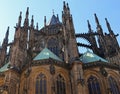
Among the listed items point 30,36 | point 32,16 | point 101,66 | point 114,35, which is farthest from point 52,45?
point 101,66

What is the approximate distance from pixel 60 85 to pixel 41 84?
5.75 ft

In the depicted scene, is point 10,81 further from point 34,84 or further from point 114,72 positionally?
point 114,72

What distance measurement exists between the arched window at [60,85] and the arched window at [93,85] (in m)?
2.53

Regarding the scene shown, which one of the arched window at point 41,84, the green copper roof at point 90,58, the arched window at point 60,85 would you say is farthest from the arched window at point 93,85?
the arched window at point 41,84

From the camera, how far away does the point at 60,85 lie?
62.4 ft

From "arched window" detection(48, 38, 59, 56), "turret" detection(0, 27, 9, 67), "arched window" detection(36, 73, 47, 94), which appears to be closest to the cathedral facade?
"arched window" detection(36, 73, 47, 94)

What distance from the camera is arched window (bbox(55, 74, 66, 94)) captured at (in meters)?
18.6

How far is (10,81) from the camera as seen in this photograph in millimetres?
19453

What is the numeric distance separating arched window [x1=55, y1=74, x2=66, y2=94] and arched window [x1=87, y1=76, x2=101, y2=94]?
2531mm

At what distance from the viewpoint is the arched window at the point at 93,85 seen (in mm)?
19375

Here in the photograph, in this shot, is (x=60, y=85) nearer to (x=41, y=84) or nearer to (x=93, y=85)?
(x=41, y=84)

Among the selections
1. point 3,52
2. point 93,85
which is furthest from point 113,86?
point 3,52

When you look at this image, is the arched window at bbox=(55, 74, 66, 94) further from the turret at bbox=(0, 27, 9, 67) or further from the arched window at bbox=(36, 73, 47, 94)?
the turret at bbox=(0, 27, 9, 67)

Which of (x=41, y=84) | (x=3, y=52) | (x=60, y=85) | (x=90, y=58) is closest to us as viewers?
(x=41, y=84)
